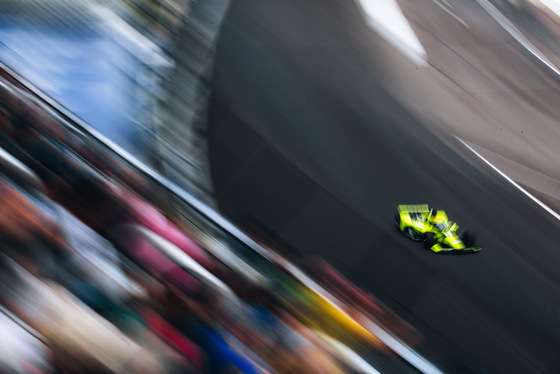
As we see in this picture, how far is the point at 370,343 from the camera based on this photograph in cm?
360

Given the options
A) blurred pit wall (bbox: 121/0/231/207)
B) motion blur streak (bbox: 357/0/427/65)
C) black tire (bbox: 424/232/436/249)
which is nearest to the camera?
blurred pit wall (bbox: 121/0/231/207)

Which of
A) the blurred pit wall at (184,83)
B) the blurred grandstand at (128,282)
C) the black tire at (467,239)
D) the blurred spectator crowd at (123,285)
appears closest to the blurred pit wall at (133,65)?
the blurred pit wall at (184,83)

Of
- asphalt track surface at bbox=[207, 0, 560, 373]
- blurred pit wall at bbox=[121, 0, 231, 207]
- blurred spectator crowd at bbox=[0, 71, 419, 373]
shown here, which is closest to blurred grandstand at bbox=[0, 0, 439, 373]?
blurred spectator crowd at bbox=[0, 71, 419, 373]

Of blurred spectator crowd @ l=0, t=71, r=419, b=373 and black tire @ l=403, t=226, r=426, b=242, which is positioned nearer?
blurred spectator crowd @ l=0, t=71, r=419, b=373

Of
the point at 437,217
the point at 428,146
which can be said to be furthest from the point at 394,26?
the point at 437,217

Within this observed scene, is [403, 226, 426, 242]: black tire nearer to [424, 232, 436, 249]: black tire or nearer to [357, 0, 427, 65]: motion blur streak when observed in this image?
[424, 232, 436, 249]: black tire

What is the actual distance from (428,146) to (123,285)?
3698 mm

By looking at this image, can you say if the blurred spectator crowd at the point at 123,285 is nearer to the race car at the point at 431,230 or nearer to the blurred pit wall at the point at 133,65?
the blurred pit wall at the point at 133,65

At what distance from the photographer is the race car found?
499cm

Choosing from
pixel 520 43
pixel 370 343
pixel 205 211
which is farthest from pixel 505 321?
pixel 520 43

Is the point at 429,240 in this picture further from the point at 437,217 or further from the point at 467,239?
the point at 467,239

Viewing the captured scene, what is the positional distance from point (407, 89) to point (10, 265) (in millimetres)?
4448

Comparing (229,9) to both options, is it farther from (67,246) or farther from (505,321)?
(505,321)

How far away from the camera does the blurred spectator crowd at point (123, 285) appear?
276 cm
